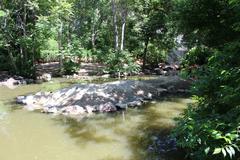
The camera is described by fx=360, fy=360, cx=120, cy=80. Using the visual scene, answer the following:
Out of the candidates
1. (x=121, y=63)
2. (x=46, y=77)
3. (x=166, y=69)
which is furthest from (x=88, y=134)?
(x=166, y=69)

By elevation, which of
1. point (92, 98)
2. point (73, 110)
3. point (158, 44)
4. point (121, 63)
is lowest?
point (73, 110)

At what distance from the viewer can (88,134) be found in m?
10.3

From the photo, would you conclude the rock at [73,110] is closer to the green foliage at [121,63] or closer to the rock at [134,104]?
the rock at [134,104]

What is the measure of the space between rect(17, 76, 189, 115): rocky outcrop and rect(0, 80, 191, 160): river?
0.55m

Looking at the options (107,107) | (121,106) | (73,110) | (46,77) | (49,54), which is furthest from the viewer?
(49,54)

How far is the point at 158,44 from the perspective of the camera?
76.9ft

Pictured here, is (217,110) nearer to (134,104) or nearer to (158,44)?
(134,104)

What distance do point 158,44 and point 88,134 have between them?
14.1 m

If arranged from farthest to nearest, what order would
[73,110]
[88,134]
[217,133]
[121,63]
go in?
[121,63]
[73,110]
[88,134]
[217,133]

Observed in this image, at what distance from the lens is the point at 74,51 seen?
75.0ft

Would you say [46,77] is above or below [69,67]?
below

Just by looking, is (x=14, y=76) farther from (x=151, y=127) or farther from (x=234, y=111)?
(x=234, y=111)

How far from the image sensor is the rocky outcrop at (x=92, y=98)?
42.5ft

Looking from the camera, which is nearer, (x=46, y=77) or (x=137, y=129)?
(x=137, y=129)
